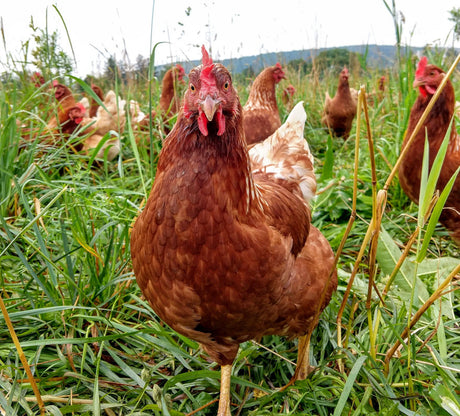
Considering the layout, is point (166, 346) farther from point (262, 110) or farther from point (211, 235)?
point (262, 110)

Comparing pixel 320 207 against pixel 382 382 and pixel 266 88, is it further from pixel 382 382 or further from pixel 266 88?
pixel 266 88

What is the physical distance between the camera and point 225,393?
1.52 metres

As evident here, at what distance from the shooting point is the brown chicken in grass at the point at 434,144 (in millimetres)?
2594

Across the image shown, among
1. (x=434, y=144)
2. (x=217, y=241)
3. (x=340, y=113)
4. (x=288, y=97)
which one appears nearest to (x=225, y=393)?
(x=217, y=241)

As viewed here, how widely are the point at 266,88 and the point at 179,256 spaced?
4.08 meters

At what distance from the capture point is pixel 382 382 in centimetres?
143

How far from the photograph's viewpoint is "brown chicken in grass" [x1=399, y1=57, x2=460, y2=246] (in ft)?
8.51

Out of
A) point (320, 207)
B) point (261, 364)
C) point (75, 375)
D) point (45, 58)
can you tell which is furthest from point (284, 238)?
point (45, 58)

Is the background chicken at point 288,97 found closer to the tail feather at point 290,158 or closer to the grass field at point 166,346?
the tail feather at point 290,158

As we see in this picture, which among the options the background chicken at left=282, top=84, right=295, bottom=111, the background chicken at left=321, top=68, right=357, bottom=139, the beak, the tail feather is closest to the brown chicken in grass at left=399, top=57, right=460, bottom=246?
the tail feather

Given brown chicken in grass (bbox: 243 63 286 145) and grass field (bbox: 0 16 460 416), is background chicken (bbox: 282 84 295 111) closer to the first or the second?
brown chicken in grass (bbox: 243 63 286 145)

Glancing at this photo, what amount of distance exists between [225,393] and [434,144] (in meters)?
2.25

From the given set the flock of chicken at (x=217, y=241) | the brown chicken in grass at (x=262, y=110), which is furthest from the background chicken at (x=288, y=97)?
the flock of chicken at (x=217, y=241)

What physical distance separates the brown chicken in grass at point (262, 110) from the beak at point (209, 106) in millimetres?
3280
